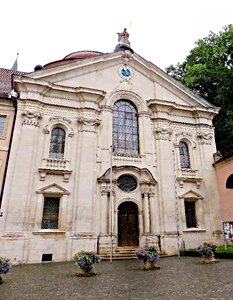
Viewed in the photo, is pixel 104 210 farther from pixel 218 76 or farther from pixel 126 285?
pixel 218 76

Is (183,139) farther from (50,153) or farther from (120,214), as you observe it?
(50,153)

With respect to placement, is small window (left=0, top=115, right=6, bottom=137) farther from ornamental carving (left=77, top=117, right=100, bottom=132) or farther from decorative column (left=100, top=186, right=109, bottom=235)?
decorative column (left=100, top=186, right=109, bottom=235)

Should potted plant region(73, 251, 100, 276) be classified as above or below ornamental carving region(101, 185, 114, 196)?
below

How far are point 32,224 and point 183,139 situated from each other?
13.5 meters

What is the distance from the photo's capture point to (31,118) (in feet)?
56.2

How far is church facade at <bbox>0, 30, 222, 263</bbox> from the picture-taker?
1548cm

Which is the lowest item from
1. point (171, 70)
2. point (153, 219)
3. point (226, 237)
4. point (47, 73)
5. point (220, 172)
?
point (226, 237)

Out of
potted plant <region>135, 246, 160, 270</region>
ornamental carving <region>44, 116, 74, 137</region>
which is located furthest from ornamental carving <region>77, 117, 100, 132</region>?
potted plant <region>135, 246, 160, 270</region>

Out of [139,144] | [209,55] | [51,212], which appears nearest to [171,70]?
[209,55]

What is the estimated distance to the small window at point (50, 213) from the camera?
15.8 metres

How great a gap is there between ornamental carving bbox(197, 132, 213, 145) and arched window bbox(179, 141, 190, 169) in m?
1.30

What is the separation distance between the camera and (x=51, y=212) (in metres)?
16.2

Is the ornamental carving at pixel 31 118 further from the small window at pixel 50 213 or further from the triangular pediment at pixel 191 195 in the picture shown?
the triangular pediment at pixel 191 195

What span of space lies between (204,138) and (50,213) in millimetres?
13864
